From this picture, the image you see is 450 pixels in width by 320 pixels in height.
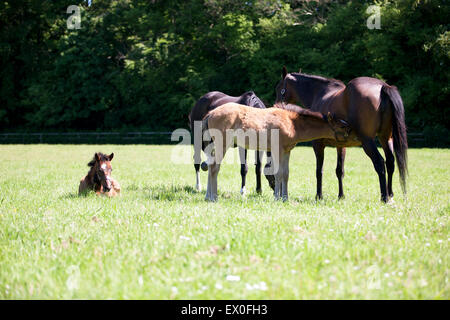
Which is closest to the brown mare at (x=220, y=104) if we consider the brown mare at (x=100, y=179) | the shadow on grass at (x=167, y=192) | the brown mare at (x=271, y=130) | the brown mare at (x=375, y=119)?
the shadow on grass at (x=167, y=192)

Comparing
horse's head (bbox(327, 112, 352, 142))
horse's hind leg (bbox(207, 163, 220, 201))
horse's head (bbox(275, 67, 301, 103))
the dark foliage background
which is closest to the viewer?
horse's head (bbox(327, 112, 352, 142))

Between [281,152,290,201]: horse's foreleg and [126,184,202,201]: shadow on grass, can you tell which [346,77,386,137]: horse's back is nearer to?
[281,152,290,201]: horse's foreleg

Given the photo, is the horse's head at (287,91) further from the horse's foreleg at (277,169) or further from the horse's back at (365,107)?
the horse's foreleg at (277,169)

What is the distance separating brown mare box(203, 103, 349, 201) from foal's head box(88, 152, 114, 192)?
185cm

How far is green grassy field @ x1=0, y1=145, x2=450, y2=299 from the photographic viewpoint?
9.66 ft

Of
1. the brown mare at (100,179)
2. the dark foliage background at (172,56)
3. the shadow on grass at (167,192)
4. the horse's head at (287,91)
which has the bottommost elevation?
the shadow on grass at (167,192)

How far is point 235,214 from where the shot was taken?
18.0ft

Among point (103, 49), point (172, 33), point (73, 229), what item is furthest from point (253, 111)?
point (103, 49)

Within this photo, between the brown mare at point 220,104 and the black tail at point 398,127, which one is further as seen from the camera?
the brown mare at point 220,104

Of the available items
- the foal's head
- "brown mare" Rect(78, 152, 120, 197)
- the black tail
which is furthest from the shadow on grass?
the black tail

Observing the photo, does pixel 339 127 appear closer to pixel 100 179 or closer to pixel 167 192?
pixel 167 192

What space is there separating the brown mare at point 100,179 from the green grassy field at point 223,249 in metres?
0.37

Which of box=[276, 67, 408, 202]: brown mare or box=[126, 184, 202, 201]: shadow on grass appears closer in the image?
box=[276, 67, 408, 202]: brown mare

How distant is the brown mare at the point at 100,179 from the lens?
7.05 meters
